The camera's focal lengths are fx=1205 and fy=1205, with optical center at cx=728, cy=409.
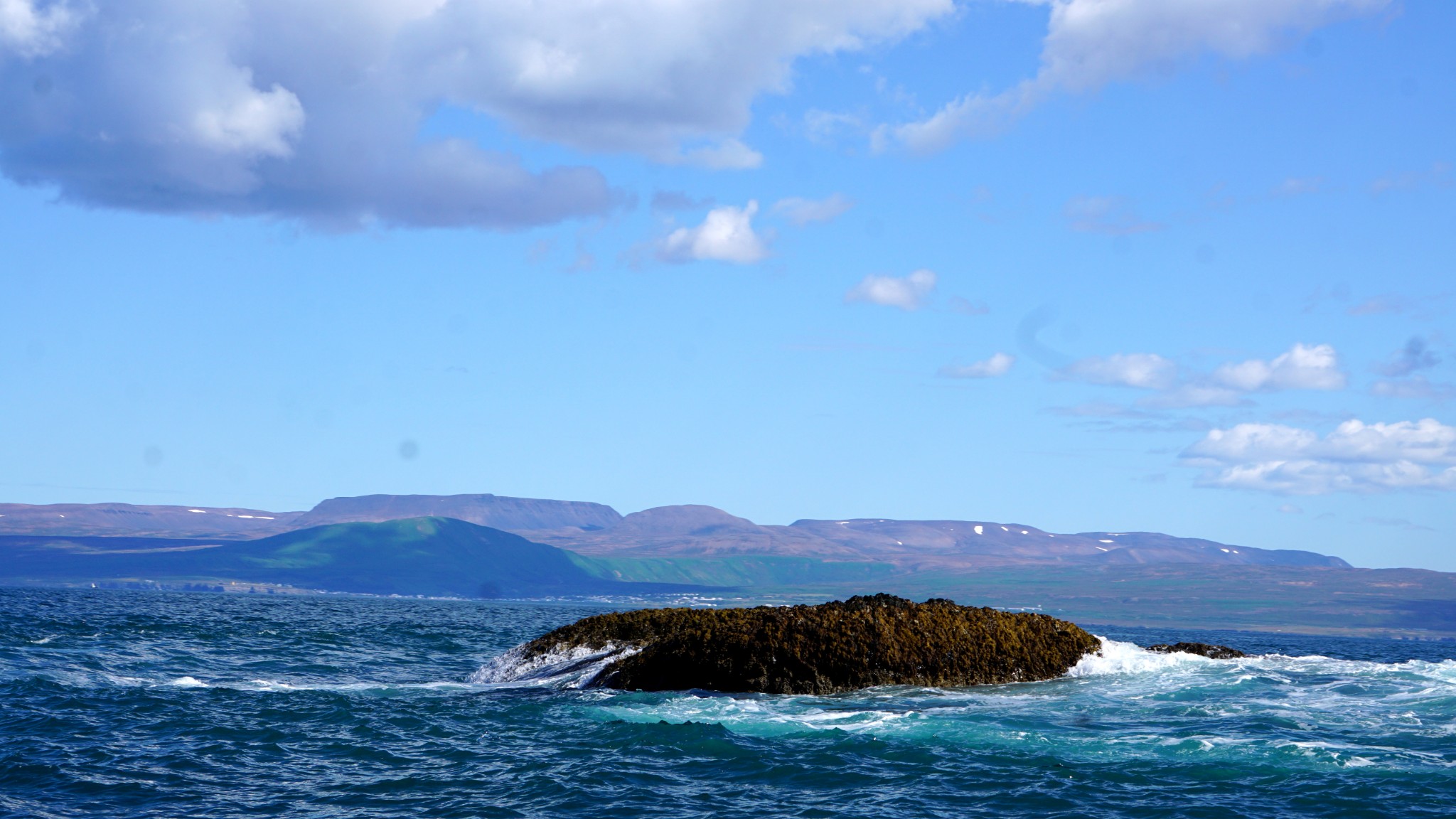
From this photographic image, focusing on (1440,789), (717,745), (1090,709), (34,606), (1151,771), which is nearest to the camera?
(1440,789)

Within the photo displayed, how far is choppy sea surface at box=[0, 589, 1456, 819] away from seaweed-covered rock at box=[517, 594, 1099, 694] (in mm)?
1153

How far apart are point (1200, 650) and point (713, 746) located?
26.0m

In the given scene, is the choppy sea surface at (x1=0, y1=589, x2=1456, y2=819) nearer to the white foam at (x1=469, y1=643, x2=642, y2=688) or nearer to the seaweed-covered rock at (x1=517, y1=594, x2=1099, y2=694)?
the white foam at (x1=469, y1=643, x2=642, y2=688)

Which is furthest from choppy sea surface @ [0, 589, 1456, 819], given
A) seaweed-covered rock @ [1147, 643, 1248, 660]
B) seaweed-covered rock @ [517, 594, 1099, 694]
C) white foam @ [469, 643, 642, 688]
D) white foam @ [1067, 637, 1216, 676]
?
seaweed-covered rock @ [1147, 643, 1248, 660]

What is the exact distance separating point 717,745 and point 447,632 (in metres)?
40.1

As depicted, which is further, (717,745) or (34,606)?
(34,606)

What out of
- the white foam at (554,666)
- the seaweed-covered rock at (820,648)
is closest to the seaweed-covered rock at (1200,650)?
the seaweed-covered rock at (820,648)

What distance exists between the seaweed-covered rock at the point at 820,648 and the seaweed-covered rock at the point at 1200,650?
5.00 m

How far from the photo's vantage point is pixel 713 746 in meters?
23.9

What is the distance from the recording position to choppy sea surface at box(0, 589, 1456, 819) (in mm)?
19391

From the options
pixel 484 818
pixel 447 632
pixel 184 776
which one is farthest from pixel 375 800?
pixel 447 632

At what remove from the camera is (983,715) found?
90.3 feet

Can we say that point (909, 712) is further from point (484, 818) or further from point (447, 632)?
point (447, 632)

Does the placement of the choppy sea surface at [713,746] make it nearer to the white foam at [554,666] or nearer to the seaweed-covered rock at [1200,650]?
the white foam at [554,666]
